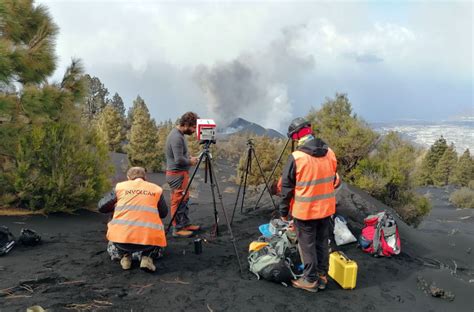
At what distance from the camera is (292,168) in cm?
382

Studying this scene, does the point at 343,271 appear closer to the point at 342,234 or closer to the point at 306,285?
the point at 306,285

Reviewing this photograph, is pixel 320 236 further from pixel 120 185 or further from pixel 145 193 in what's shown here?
pixel 120 185

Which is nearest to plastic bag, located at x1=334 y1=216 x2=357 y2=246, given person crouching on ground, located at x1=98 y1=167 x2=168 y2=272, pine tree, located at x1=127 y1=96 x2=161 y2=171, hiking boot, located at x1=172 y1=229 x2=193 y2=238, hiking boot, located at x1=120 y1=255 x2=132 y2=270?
hiking boot, located at x1=172 y1=229 x2=193 y2=238

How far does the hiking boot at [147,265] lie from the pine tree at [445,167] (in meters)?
38.4

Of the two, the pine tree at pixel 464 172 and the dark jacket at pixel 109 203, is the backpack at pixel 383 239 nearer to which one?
the dark jacket at pixel 109 203

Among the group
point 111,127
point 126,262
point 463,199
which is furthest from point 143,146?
point 463,199

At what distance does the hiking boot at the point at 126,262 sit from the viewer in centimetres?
398

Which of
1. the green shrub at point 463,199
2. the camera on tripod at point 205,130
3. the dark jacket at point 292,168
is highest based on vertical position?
the camera on tripod at point 205,130

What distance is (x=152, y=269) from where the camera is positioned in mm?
3949

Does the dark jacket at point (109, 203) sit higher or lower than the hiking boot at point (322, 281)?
higher

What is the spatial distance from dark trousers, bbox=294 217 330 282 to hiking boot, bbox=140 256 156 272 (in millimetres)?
1809

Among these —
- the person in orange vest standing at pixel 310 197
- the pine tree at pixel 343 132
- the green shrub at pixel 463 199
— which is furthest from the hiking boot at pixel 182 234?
the green shrub at pixel 463 199

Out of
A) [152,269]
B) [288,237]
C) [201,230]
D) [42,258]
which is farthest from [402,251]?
[42,258]

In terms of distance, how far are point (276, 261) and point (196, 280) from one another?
990 millimetres
